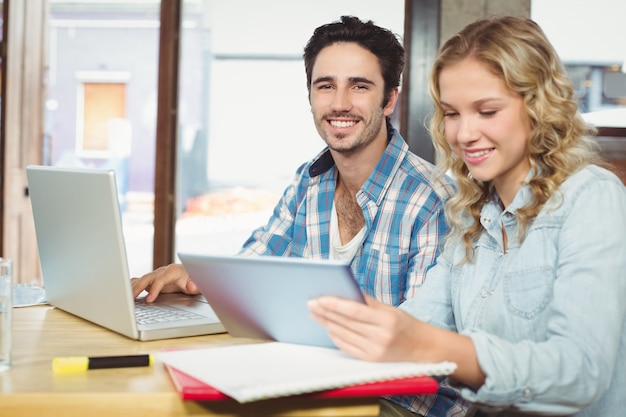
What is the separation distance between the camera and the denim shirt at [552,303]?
107cm

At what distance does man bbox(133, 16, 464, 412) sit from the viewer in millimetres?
1817

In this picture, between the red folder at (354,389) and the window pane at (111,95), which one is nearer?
the red folder at (354,389)

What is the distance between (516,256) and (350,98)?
35.8 inches

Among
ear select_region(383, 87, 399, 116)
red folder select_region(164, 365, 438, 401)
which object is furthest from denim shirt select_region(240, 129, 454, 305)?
red folder select_region(164, 365, 438, 401)

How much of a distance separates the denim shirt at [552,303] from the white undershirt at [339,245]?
0.47m

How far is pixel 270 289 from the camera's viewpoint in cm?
107

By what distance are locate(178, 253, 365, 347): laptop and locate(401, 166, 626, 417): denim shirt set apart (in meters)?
0.23

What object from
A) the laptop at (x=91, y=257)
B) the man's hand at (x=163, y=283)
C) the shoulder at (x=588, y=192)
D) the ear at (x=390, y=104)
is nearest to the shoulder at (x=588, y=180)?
the shoulder at (x=588, y=192)

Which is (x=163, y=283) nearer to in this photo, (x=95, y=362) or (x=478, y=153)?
(x=95, y=362)

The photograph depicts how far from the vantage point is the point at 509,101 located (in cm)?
128

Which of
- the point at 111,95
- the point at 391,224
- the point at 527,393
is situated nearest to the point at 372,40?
the point at 391,224

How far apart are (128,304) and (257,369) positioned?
0.38 metres

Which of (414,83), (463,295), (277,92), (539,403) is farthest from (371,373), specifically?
(277,92)

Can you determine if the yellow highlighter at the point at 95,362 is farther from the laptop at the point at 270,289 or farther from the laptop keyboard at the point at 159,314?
the laptop keyboard at the point at 159,314
